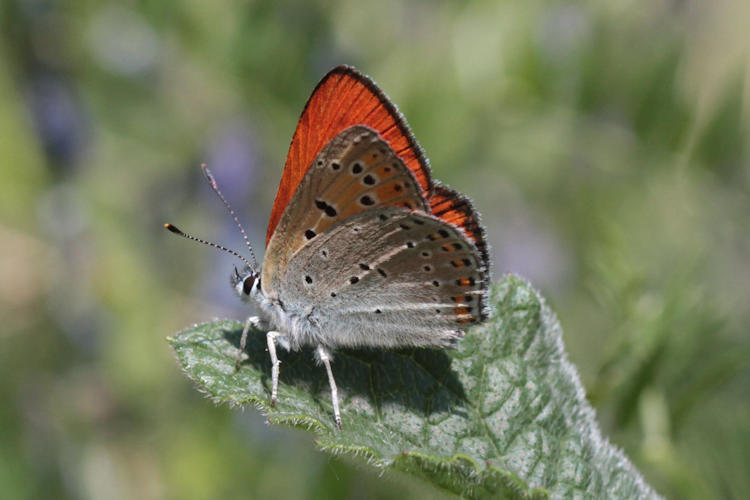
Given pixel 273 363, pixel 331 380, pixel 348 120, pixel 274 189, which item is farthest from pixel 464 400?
pixel 274 189

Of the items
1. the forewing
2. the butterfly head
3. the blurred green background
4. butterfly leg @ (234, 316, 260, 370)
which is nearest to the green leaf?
butterfly leg @ (234, 316, 260, 370)

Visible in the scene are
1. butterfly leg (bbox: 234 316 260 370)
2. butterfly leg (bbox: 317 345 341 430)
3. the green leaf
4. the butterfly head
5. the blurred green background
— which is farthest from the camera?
the blurred green background

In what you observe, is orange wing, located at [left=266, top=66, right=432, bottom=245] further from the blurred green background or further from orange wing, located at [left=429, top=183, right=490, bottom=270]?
the blurred green background

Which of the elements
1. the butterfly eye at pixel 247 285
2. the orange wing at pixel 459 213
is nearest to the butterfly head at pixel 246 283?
the butterfly eye at pixel 247 285

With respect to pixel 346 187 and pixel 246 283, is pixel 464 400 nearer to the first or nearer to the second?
pixel 346 187

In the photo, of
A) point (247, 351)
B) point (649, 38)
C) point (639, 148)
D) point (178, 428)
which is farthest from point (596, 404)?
point (178, 428)

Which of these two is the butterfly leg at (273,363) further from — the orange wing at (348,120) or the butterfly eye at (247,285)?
the orange wing at (348,120)
